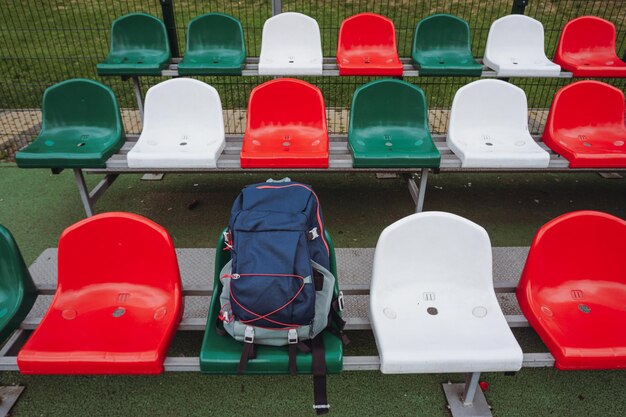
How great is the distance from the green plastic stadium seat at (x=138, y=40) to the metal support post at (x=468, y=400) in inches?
140

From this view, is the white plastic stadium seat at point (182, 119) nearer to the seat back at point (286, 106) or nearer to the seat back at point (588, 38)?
the seat back at point (286, 106)

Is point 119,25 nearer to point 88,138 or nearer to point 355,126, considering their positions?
point 88,138

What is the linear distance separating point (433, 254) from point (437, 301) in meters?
0.21

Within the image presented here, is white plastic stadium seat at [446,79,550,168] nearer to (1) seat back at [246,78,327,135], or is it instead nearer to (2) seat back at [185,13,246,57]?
(1) seat back at [246,78,327,135]

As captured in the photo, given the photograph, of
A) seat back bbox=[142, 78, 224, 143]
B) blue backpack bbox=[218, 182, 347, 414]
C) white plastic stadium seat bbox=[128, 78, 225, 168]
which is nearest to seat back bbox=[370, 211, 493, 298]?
blue backpack bbox=[218, 182, 347, 414]

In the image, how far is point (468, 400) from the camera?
2084mm

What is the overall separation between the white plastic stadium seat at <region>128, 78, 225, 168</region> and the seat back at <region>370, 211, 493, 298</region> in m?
1.61

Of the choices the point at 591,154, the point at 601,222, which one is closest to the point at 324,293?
the point at 601,222

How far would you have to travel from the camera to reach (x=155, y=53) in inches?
171

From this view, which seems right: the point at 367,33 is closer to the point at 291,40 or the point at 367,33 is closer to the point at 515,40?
the point at 291,40

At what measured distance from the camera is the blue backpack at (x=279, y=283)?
5.65ft

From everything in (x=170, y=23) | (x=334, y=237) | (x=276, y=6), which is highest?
(x=276, y=6)

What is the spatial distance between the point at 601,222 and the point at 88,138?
326 centimetres

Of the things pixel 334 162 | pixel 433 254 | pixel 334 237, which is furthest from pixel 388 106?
pixel 433 254
